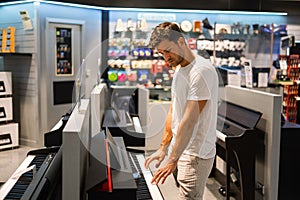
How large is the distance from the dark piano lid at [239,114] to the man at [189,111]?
1.42 m

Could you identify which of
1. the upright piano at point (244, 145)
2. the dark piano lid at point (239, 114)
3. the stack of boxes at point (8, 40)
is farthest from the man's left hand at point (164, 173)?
the stack of boxes at point (8, 40)

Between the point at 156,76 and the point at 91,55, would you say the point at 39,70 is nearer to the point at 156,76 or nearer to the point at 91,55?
the point at 91,55

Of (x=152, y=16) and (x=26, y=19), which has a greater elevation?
(x=152, y=16)

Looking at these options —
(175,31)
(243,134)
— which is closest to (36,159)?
(175,31)

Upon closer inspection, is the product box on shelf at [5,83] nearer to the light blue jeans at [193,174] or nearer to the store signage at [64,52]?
the store signage at [64,52]

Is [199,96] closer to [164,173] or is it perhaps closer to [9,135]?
[164,173]

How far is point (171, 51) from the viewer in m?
2.14

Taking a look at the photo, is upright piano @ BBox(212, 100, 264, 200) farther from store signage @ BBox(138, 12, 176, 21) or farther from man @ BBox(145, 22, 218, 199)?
store signage @ BBox(138, 12, 176, 21)

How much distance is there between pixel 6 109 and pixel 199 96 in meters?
4.70

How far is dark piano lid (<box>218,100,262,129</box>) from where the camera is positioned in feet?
11.8

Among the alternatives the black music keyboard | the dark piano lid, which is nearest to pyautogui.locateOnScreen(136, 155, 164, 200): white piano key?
the black music keyboard

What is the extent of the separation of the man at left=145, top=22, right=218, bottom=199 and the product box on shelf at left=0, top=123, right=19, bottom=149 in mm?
4417

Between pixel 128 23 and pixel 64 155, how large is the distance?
5.30m

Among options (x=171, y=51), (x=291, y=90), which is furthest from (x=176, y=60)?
(x=291, y=90)
